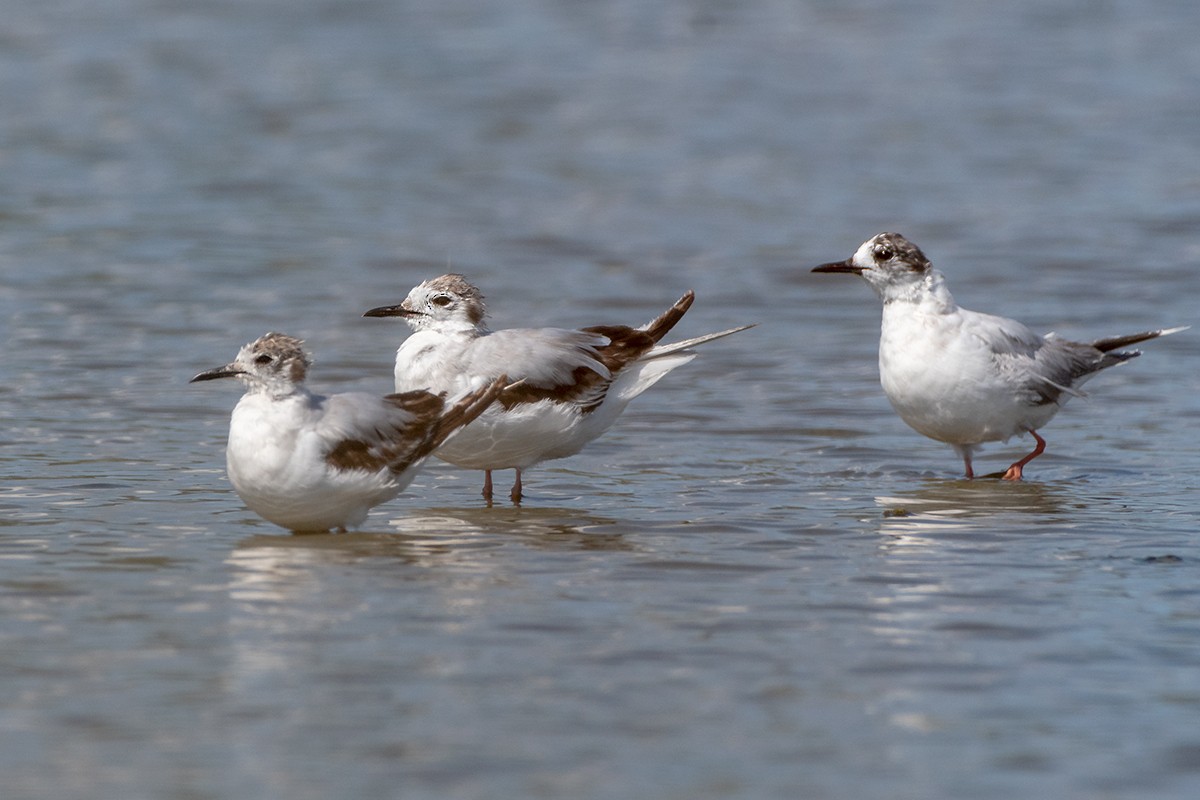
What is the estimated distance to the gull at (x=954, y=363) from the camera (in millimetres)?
11180

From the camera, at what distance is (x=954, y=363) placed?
11.2 m

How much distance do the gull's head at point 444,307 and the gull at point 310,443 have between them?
1257 mm

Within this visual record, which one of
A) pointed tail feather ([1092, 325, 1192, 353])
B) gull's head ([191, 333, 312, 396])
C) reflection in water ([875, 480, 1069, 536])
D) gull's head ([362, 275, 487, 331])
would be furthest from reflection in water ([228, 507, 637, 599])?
pointed tail feather ([1092, 325, 1192, 353])

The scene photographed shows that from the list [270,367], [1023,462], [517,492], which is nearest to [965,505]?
[1023,462]

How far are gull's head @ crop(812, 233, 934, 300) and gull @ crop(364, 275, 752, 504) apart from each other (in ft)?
4.09

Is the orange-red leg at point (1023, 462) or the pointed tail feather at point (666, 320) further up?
the pointed tail feather at point (666, 320)

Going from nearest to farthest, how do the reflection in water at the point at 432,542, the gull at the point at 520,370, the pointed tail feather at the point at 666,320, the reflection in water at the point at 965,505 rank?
the reflection in water at the point at 432,542
the reflection in water at the point at 965,505
the gull at the point at 520,370
the pointed tail feather at the point at 666,320

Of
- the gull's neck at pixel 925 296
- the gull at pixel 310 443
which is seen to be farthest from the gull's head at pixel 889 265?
the gull at pixel 310 443

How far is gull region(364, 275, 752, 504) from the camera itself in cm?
1046

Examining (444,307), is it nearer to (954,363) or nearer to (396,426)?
(396,426)

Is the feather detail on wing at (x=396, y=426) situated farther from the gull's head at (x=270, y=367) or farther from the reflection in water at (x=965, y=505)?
the reflection in water at (x=965, y=505)

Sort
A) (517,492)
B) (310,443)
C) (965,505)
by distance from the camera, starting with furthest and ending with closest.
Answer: (517,492)
(965,505)
(310,443)

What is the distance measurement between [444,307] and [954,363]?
10.1ft

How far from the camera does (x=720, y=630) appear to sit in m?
7.60
